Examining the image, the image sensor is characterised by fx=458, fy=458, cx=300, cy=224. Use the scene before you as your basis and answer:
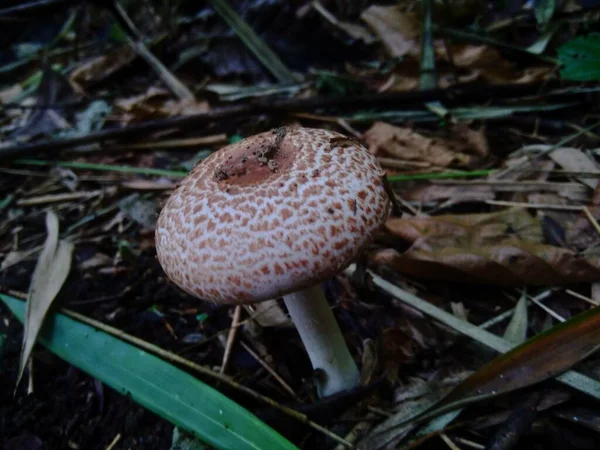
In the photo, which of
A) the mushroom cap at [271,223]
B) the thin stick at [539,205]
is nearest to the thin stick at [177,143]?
the mushroom cap at [271,223]

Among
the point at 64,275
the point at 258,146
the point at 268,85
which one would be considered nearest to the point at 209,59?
the point at 268,85

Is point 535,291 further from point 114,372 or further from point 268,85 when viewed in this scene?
point 268,85

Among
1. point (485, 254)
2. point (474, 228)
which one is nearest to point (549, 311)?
point (485, 254)

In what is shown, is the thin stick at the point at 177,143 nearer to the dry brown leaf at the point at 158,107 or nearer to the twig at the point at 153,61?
the dry brown leaf at the point at 158,107

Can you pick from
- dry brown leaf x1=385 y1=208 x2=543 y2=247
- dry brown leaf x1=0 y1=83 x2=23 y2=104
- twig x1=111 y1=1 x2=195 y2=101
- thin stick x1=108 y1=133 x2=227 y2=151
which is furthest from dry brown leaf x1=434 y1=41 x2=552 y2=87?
dry brown leaf x1=0 y1=83 x2=23 y2=104

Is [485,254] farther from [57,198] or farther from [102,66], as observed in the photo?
[102,66]

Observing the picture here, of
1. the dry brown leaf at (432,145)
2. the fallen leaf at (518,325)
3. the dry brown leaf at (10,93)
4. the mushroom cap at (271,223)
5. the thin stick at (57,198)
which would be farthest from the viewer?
the dry brown leaf at (10,93)
